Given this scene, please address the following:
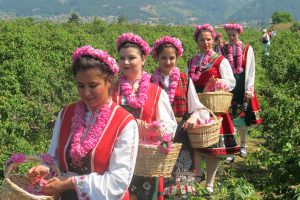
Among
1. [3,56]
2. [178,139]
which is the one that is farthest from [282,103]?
[3,56]

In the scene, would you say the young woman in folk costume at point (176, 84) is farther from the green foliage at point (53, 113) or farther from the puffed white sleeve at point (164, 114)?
the puffed white sleeve at point (164, 114)

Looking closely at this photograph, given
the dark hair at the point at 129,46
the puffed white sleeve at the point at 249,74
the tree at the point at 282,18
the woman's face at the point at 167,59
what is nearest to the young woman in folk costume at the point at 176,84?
the woman's face at the point at 167,59

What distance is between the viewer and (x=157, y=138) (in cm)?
332

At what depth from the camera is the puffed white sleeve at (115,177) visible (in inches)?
95.6

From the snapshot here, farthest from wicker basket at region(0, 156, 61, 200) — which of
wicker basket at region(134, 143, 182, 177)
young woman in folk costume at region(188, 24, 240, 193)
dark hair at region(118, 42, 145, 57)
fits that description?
young woman in folk costume at region(188, 24, 240, 193)

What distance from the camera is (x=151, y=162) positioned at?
317 centimetres

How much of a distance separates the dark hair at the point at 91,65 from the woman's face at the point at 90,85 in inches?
0.7

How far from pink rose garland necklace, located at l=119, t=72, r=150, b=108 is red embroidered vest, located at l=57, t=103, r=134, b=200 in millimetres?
744

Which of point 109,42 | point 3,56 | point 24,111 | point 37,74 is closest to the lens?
point 24,111

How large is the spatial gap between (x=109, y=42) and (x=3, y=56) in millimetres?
6787

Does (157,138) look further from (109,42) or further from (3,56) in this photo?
(109,42)

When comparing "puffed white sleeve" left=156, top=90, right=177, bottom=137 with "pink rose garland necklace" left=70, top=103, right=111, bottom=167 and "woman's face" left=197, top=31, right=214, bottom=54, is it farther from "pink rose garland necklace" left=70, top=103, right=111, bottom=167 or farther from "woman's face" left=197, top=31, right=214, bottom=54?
"woman's face" left=197, top=31, right=214, bottom=54

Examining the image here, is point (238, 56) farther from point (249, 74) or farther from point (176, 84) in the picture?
point (176, 84)

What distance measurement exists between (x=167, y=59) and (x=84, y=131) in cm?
174
